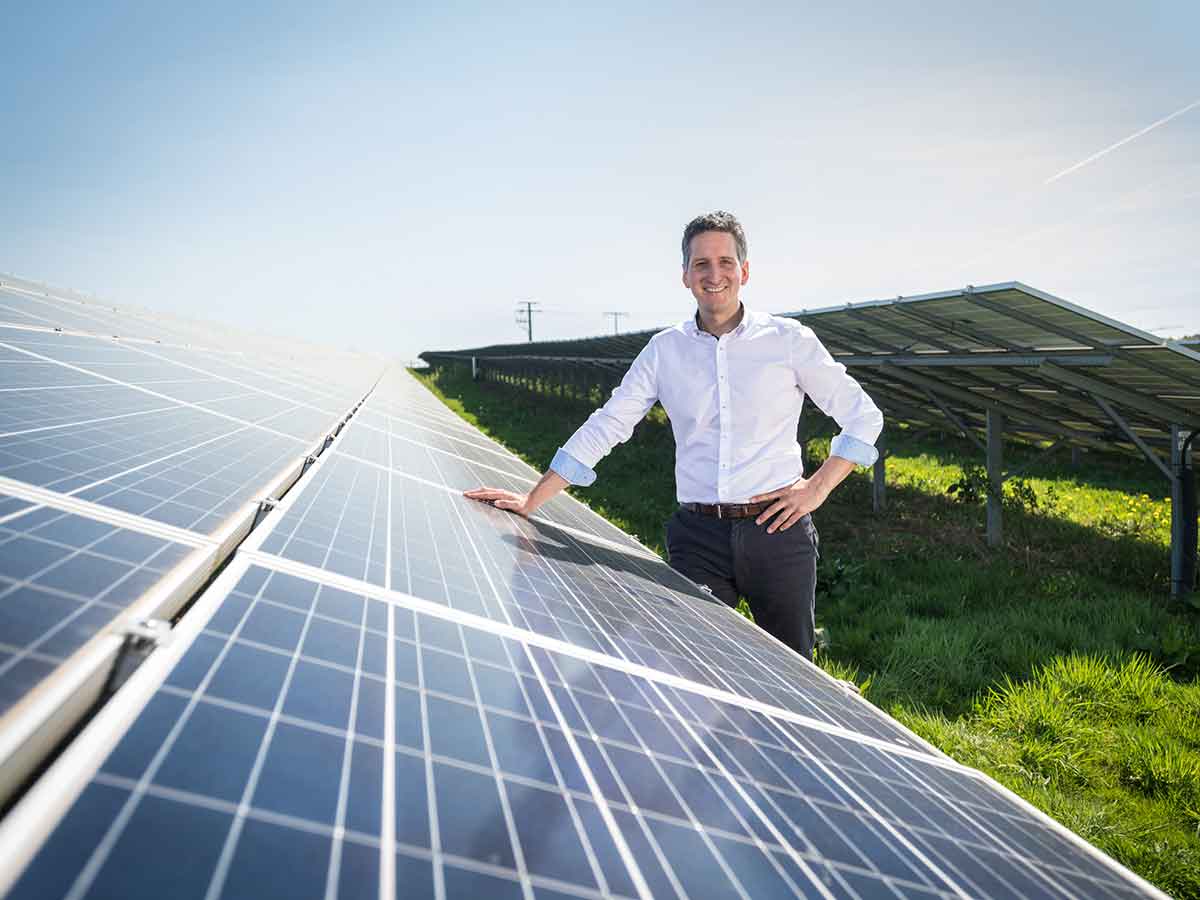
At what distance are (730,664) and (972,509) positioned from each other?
36.3 feet

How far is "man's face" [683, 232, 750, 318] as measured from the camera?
10.8ft

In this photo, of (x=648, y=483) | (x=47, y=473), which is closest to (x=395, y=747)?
(x=47, y=473)

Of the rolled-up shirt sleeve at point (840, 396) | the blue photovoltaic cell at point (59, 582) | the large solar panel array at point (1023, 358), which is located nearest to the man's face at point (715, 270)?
the rolled-up shirt sleeve at point (840, 396)

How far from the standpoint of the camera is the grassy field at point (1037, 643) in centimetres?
382

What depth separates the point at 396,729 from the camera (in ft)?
3.94

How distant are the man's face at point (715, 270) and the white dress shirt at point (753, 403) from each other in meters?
0.18

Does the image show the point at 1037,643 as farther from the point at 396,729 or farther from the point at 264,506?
the point at 396,729

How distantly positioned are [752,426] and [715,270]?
30.5 inches

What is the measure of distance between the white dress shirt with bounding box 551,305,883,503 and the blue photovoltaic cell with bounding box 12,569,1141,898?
1607mm

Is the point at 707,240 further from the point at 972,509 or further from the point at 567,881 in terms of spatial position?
the point at 972,509

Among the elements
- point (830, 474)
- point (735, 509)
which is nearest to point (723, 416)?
point (735, 509)

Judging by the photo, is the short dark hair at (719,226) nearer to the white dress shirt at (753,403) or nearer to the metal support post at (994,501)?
the white dress shirt at (753,403)

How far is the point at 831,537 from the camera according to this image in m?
10.3

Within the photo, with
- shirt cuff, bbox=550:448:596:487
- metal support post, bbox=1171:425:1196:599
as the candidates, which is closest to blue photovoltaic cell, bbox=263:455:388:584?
shirt cuff, bbox=550:448:596:487
